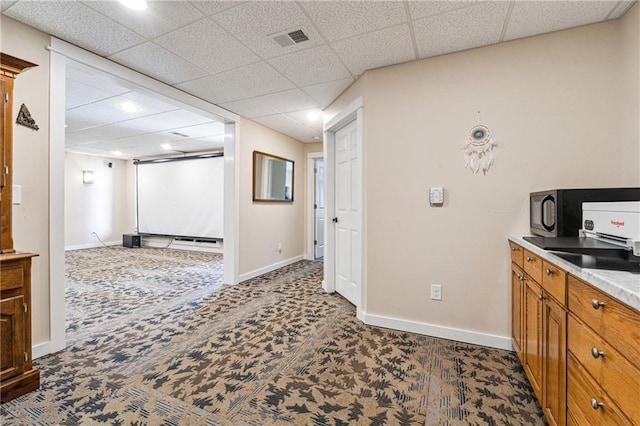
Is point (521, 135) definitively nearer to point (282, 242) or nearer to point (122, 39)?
point (122, 39)

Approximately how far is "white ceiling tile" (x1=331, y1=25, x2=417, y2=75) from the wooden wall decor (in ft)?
7.25

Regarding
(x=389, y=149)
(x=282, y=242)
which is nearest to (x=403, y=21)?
(x=389, y=149)

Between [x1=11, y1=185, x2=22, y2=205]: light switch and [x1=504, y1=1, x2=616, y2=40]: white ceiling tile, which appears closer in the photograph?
[x1=504, y1=1, x2=616, y2=40]: white ceiling tile

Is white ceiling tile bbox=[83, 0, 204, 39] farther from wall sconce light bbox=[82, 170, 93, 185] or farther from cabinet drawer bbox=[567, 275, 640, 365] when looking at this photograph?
wall sconce light bbox=[82, 170, 93, 185]

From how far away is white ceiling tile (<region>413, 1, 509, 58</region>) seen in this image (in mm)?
1815

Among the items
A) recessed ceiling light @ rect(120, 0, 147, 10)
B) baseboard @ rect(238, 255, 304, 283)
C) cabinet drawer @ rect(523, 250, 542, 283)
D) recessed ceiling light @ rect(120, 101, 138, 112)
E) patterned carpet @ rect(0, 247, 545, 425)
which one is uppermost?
recessed ceiling light @ rect(120, 101, 138, 112)

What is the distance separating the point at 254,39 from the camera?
2146 mm

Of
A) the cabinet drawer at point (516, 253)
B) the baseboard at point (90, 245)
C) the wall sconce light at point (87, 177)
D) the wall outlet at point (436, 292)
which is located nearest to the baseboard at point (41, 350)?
the wall outlet at point (436, 292)

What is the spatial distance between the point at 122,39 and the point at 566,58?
3.24 m

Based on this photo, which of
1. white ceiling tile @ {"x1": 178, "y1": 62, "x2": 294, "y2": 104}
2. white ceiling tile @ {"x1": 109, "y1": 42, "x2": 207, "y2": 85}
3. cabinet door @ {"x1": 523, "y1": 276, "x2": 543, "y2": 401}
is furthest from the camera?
white ceiling tile @ {"x1": 178, "y1": 62, "x2": 294, "y2": 104}

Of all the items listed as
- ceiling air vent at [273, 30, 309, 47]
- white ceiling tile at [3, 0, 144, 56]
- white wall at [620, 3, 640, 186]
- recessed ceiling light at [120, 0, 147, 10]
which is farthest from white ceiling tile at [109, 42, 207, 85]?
white wall at [620, 3, 640, 186]

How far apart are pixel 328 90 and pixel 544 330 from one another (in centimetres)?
275

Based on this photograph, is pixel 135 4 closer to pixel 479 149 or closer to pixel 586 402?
pixel 479 149

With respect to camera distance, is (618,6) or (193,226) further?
(193,226)
